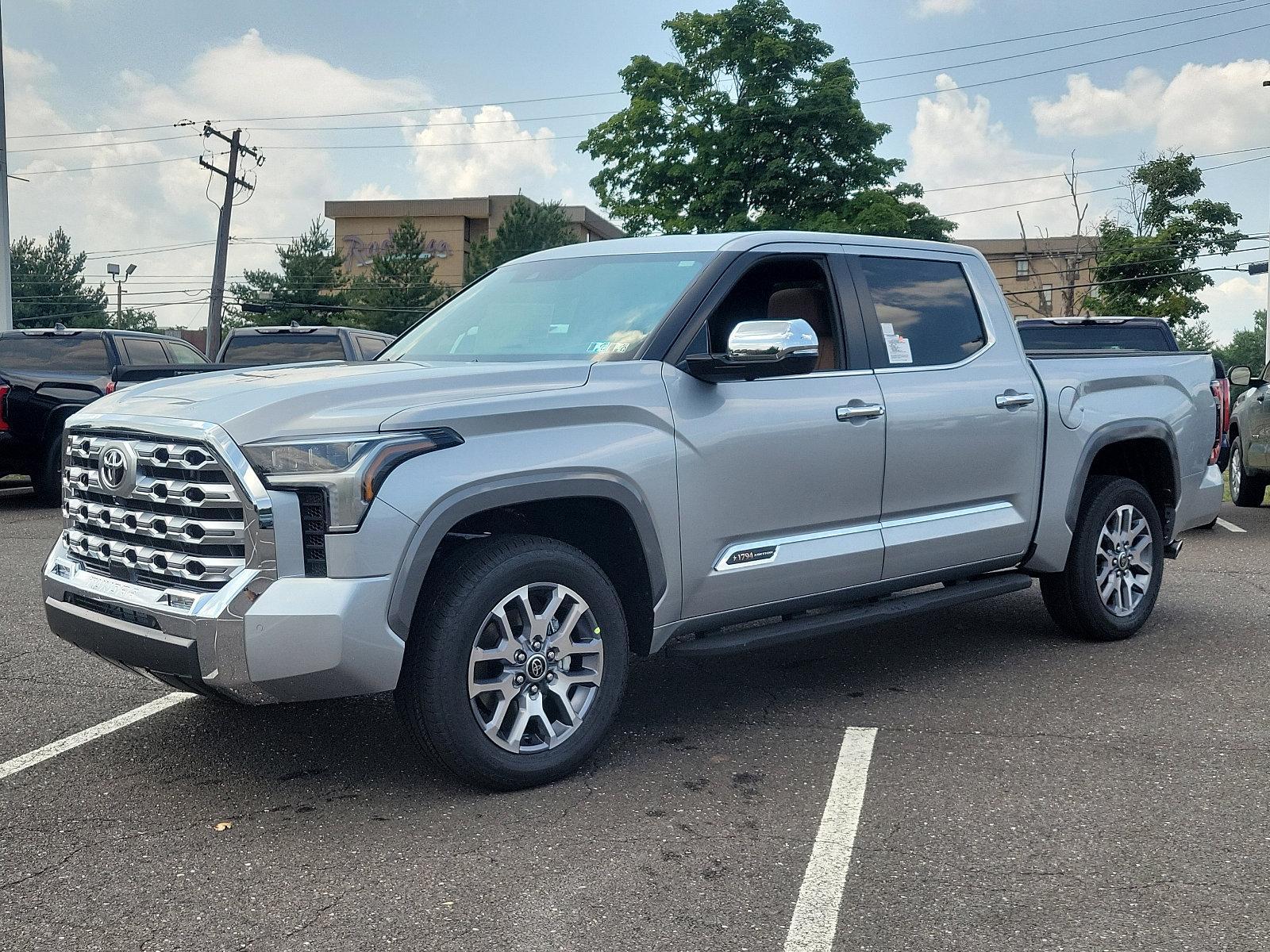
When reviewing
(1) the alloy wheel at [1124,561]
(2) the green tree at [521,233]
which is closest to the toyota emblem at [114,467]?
(1) the alloy wheel at [1124,561]

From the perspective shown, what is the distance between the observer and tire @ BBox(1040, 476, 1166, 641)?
629cm

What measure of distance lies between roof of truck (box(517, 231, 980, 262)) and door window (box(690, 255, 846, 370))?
4.0 inches

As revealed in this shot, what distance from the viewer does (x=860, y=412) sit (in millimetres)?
5121

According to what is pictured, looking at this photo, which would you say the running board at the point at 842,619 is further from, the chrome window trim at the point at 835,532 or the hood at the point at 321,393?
the hood at the point at 321,393

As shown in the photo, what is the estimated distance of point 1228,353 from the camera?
13825cm

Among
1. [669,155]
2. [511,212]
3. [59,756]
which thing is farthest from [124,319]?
[59,756]

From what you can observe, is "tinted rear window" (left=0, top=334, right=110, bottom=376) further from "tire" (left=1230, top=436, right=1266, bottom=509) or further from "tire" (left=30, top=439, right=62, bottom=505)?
"tire" (left=1230, top=436, right=1266, bottom=509)

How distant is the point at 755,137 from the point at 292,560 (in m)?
38.5

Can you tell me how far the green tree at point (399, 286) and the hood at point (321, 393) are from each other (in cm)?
6425

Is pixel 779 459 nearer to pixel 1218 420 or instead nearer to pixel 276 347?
pixel 1218 420

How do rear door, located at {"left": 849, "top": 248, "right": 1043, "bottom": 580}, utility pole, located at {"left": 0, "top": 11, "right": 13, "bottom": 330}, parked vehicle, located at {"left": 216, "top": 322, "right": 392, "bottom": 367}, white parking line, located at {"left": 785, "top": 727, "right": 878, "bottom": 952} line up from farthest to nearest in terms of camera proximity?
utility pole, located at {"left": 0, "top": 11, "right": 13, "bottom": 330} → parked vehicle, located at {"left": 216, "top": 322, "right": 392, "bottom": 367} → rear door, located at {"left": 849, "top": 248, "right": 1043, "bottom": 580} → white parking line, located at {"left": 785, "top": 727, "right": 878, "bottom": 952}

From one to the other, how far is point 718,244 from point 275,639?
238 centimetres

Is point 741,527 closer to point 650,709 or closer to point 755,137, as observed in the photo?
point 650,709

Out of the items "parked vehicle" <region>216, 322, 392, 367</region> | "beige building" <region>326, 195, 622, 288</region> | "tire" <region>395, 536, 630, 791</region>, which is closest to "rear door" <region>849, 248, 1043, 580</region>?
"tire" <region>395, 536, 630, 791</region>
